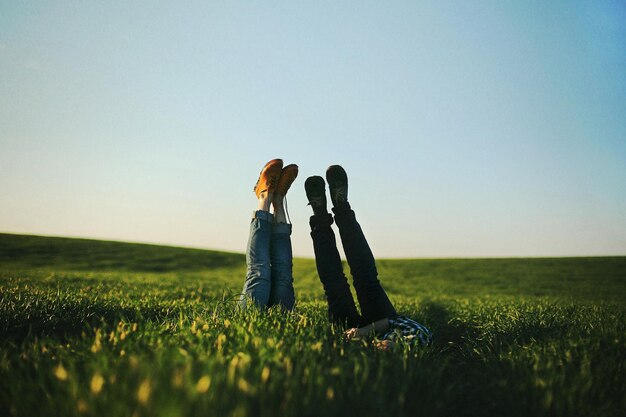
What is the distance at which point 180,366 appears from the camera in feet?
6.61

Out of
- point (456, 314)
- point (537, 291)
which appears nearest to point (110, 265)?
point (456, 314)

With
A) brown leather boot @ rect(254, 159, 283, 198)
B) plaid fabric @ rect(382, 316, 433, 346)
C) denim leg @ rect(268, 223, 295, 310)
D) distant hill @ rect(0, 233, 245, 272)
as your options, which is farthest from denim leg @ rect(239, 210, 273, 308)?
distant hill @ rect(0, 233, 245, 272)

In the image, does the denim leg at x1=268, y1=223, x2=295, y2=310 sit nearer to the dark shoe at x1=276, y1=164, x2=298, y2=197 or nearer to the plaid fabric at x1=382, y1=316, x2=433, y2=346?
the dark shoe at x1=276, y1=164, x2=298, y2=197

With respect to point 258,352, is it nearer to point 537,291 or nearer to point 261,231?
point 261,231

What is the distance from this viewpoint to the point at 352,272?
435 centimetres

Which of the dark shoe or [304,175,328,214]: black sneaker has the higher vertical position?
the dark shoe

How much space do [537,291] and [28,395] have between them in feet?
82.0

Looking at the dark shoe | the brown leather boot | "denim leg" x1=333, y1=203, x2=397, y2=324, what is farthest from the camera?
the dark shoe

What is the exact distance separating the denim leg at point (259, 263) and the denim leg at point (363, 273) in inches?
39.4

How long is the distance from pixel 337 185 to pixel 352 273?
1.20 m

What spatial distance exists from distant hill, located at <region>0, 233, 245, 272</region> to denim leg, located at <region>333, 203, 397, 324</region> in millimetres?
27814

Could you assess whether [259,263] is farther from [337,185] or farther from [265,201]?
[337,185]

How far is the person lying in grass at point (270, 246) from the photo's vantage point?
15.0ft

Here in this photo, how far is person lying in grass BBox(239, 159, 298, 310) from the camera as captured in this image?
4574 mm
